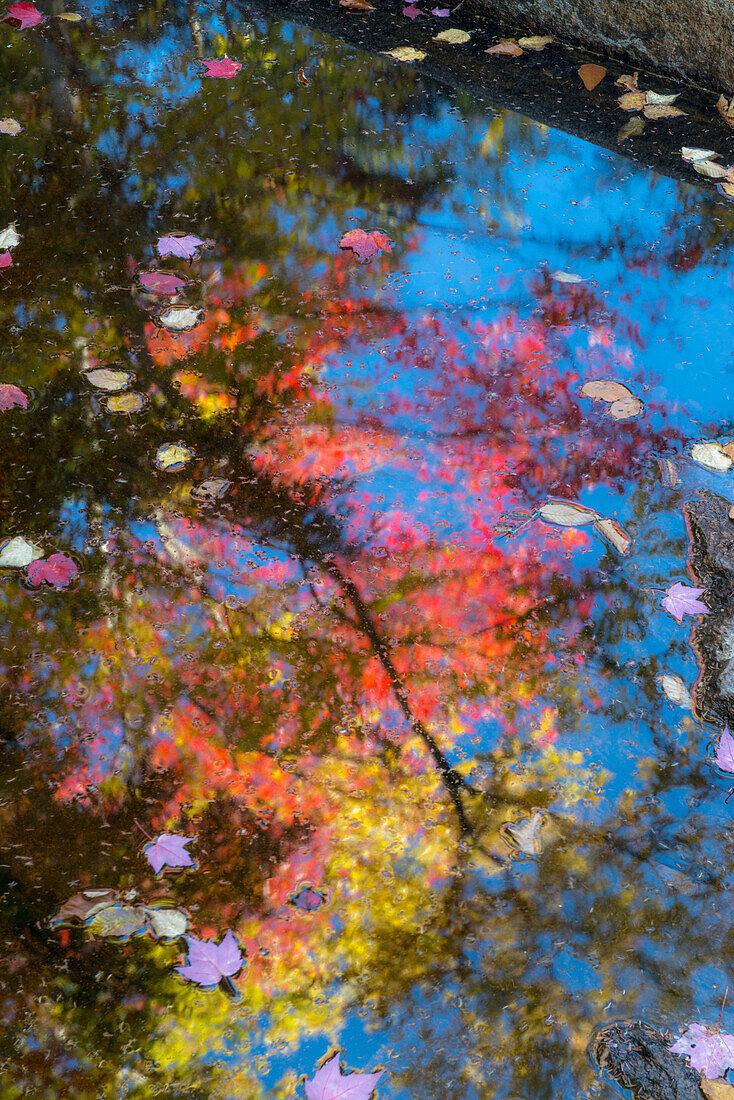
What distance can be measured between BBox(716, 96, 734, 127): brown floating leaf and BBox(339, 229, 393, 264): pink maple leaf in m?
1.72

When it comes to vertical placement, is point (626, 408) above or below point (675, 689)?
above

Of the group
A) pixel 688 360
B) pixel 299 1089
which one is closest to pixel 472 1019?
pixel 299 1089

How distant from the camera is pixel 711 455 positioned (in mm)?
2375

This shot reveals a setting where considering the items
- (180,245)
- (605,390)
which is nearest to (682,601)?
(605,390)

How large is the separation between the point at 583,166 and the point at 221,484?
223cm

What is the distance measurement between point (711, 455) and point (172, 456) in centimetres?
147

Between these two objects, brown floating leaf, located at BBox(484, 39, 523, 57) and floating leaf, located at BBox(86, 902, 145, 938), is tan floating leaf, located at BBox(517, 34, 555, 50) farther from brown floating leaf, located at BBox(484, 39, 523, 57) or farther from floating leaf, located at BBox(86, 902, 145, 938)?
floating leaf, located at BBox(86, 902, 145, 938)

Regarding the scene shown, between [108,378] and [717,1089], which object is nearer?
[717,1089]

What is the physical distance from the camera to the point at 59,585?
6.64ft

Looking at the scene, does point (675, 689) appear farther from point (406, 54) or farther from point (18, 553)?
point (406, 54)

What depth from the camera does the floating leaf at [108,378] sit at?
2.49 meters

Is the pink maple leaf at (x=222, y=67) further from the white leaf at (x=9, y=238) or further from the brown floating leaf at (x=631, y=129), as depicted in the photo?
the brown floating leaf at (x=631, y=129)

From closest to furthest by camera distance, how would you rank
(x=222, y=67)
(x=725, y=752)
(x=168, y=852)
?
(x=168, y=852), (x=725, y=752), (x=222, y=67)

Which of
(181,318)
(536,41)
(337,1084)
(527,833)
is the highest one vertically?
(536,41)
